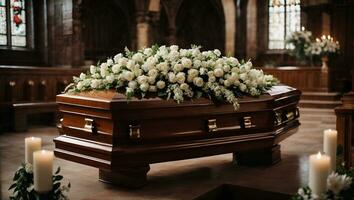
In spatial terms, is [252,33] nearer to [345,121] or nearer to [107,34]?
[107,34]

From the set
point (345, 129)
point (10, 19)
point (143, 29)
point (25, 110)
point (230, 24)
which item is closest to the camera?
point (345, 129)

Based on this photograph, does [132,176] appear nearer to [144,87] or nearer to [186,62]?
[144,87]

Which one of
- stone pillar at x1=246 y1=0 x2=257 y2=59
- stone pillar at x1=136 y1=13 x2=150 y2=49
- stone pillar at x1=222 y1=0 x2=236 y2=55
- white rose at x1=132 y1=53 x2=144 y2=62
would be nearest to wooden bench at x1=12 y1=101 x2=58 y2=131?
white rose at x1=132 y1=53 x2=144 y2=62

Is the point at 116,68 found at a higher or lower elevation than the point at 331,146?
higher

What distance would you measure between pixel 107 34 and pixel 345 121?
13.4m

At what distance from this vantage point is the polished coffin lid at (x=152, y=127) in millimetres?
3373

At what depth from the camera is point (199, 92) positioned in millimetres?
3646

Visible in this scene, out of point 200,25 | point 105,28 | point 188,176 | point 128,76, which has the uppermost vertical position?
point 200,25

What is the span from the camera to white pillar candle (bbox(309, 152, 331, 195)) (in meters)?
2.14

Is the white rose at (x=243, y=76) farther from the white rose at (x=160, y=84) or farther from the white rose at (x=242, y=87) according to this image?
the white rose at (x=160, y=84)

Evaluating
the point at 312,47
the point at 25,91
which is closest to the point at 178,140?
the point at 25,91

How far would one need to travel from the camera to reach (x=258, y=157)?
174 inches

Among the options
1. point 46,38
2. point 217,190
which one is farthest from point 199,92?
point 46,38

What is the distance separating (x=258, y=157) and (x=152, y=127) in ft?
4.75
